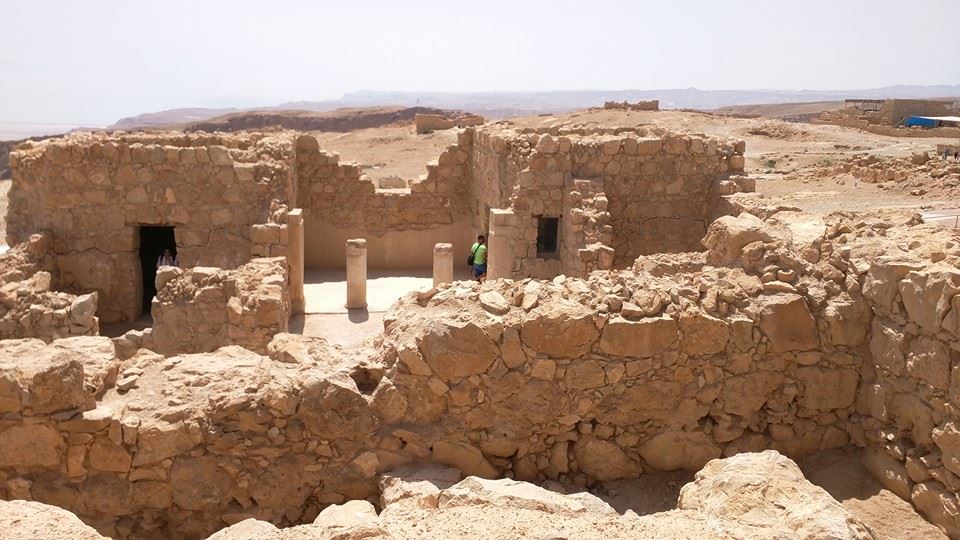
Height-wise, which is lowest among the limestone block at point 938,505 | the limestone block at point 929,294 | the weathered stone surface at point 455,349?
the limestone block at point 938,505

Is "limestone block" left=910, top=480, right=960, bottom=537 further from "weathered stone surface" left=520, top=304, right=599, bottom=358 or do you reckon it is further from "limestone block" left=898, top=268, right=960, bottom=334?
"weathered stone surface" left=520, top=304, right=599, bottom=358

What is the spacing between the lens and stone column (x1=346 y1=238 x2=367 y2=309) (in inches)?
501

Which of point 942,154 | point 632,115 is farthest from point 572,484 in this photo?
point 632,115

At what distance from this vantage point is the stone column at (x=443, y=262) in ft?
43.2

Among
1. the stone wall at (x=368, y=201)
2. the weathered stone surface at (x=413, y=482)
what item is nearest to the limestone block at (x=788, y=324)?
the weathered stone surface at (x=413, y=482)

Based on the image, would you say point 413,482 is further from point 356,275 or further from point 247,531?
point 356,275

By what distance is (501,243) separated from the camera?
12602mm

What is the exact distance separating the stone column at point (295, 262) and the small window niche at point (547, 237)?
12.9ft

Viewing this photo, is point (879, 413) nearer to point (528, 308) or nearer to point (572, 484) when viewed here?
point (572, 484)

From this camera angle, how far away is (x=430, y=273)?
15398 mm

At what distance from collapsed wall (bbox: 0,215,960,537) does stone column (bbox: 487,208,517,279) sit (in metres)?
5.97

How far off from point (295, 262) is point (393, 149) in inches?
826

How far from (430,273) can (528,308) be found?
9.68 m

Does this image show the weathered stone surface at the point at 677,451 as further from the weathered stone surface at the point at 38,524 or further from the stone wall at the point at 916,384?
the weathered stone surface at the point at 38,524
